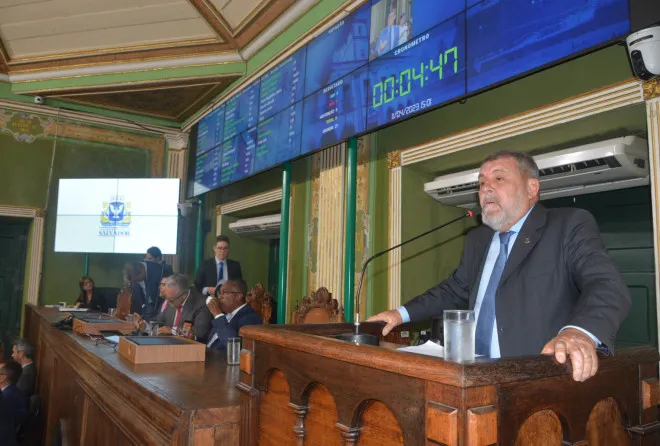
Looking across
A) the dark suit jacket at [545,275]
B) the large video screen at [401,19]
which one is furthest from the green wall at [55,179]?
the dark suit jacket at [545,275]

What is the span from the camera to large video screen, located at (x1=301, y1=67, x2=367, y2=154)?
11.8 feet

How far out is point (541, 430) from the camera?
1.03 m

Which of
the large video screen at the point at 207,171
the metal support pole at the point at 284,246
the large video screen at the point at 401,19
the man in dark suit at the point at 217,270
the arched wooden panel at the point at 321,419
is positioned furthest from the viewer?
the large video screen at the point at 207,171

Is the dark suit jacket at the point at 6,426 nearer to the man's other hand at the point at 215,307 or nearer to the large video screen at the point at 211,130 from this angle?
the man's other hand at the point at 215,307

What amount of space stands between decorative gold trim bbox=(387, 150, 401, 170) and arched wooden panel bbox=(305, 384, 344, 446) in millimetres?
2970

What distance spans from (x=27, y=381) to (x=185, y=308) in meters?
1.45

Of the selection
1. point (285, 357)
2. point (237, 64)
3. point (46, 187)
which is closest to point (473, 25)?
point (285, 357)

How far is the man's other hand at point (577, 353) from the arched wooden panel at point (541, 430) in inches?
3.9

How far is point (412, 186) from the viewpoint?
13.7ft

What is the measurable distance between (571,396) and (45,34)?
6452mm

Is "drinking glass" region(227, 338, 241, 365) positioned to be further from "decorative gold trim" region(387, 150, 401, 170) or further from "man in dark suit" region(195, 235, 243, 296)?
"man in dark suit" region(195, 235, 243, 296)

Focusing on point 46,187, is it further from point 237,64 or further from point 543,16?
point 543,16

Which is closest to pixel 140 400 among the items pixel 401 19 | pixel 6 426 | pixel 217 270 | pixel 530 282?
pixel 530 282

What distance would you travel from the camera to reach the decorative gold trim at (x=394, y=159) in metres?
4.13
